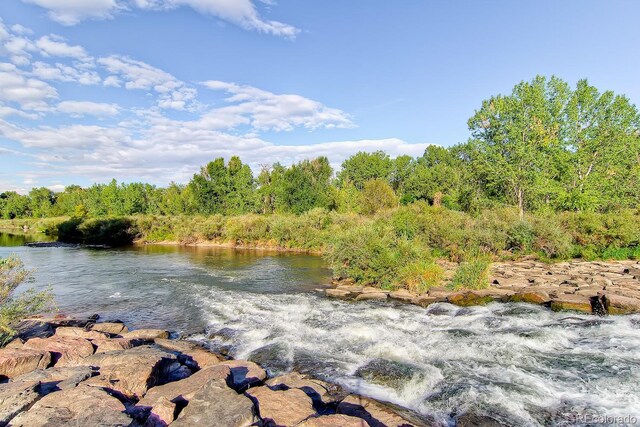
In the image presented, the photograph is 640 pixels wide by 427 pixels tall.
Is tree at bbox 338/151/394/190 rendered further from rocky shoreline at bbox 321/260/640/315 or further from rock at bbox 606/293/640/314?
rock at bbox 606/293/640/314

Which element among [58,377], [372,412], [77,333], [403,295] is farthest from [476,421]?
[77,333]

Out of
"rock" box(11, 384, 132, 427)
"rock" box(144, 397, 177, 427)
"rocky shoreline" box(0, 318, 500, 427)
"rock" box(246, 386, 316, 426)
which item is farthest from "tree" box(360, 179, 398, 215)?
"rock" box(11, 384, 132, 427)

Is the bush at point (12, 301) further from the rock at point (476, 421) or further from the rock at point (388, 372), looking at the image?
the rock at point (476, 421)

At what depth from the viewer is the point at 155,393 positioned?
6.83 metres

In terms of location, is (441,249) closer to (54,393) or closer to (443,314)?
(443,314)

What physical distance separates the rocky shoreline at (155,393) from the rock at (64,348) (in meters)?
0.02

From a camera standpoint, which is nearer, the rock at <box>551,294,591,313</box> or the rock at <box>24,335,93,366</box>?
the rock at <box>24,335,93,366</box>

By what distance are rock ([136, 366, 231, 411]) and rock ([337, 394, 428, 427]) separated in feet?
7.97

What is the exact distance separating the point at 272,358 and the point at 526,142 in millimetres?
29951

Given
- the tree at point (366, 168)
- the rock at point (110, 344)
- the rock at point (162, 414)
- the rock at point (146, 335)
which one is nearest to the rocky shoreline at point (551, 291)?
the rock at point (146, 335)

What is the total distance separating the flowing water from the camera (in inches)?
283

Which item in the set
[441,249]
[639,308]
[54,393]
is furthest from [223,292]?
[639,308]

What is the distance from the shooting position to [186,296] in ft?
55.5

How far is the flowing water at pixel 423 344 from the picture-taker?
7.20 metres
